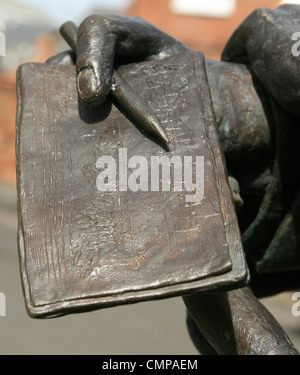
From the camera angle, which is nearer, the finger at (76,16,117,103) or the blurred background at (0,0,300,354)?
the finger at (76,16,117,103)

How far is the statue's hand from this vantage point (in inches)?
63.0

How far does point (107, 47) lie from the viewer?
1.64 meters

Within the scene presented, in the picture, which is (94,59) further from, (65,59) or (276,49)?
(276,49)

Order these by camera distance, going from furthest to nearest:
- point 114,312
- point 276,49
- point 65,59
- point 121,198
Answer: point 114,312 < point 65,59 < point 276,49 < point 121,198

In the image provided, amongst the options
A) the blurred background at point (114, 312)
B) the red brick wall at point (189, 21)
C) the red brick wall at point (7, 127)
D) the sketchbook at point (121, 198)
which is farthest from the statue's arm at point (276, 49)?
the red brick wall at point (189, 21)

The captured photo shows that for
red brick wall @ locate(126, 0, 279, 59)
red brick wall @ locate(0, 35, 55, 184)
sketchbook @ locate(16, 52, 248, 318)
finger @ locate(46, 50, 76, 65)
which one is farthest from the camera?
red brick wall @ locate(126, 0, 279, 59)

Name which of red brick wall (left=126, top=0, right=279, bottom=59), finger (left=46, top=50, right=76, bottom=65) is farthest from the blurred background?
finger (left=46, top=50, right=76, bottom=65)

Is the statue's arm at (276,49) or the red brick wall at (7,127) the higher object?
the statue's arm at (276,49)

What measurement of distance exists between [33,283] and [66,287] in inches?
2.8

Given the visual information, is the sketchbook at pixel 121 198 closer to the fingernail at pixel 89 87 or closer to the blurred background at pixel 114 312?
the fingernail at pixel 89 87

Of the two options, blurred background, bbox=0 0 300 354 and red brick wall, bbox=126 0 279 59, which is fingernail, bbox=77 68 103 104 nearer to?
blurred background, bbox=0 0 300 354

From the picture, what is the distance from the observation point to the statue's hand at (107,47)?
1601 mm

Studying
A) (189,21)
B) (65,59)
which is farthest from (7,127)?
(65,59)

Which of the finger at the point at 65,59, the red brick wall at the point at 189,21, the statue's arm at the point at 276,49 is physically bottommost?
the red brick wall at the point at 189,21
